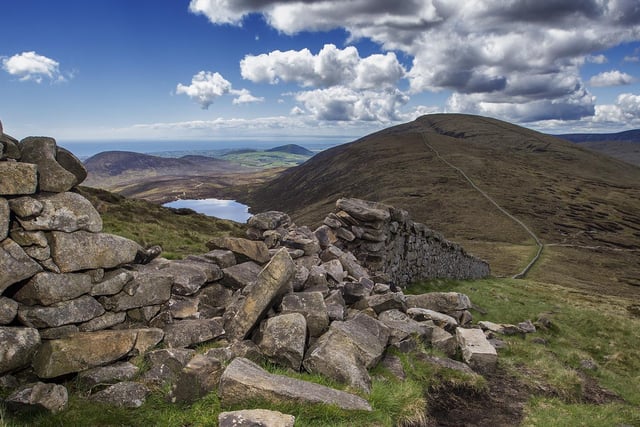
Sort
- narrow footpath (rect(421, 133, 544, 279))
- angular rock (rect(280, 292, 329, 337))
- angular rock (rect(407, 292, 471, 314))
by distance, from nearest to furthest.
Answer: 1. angular rock (rect(280, 292, 329, 337))
2. angular rock (rect(407, 292, 471, 314))
3. narrow footpath (rect(421, 133, 544, 279))

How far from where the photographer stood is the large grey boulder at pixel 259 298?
10914 mm

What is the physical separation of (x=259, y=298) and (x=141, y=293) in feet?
10.0

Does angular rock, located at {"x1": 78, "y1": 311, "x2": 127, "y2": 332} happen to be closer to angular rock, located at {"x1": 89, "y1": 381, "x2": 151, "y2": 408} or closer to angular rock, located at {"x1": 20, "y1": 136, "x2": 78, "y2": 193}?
angular rock, located at {"x1": 89, "y1": 381, "x2": 151, "y2": 408}

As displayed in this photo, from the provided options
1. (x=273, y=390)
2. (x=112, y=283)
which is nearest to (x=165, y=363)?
(x=112, y=283)

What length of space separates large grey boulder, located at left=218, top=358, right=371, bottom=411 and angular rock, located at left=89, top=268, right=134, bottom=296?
361 cm

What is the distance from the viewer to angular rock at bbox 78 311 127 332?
9.40 meters

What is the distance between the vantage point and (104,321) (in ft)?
31.8

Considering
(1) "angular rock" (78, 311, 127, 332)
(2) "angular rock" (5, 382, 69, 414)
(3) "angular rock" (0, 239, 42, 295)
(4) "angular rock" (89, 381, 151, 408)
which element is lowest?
(4) "angular rock" (89, 381, 151, 408)

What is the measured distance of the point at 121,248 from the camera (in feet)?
33.9

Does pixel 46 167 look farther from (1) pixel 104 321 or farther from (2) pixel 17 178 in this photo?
(1) pixel 104 321

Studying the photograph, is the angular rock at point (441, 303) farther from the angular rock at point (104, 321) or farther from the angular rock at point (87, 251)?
the angular rock at point (87, 251)

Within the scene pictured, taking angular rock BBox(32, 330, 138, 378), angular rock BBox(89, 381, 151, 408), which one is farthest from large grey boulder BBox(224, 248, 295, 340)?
angular rock BBox(89, 381, 151, 408)

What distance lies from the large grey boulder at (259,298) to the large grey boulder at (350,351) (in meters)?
1.76

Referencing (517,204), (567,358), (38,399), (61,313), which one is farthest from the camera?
(517,204)
